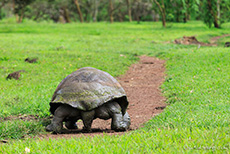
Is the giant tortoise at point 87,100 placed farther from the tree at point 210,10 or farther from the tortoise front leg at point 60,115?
the tree at point 210,10

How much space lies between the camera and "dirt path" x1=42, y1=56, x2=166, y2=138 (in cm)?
605

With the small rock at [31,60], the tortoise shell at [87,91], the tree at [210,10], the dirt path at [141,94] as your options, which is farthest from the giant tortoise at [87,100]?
the tree at [210,10]

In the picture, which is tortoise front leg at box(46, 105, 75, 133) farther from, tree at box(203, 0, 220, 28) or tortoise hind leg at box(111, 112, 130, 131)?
tree at box(203, 0, 220, 28)

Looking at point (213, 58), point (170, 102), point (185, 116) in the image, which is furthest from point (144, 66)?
point (185, 116)

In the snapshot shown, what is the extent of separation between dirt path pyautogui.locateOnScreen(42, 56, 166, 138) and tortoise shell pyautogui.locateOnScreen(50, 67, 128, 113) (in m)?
0.56

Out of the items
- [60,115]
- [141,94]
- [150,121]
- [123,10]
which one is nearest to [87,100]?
[60,115]

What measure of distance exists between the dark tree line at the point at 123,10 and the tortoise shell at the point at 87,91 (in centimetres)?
2398

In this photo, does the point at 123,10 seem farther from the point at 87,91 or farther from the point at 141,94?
the point at 87,91

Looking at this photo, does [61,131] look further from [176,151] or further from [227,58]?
[227,58]

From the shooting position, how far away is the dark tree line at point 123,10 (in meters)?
29.8

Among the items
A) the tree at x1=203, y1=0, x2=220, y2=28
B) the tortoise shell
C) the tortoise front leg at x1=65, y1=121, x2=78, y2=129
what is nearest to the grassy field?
the tortoise front leg at x1=65, y1=121, x2=78, y2=129

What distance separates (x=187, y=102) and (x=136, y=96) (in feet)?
6.69

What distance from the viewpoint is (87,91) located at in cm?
502

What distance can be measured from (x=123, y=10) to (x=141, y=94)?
4881 cm
